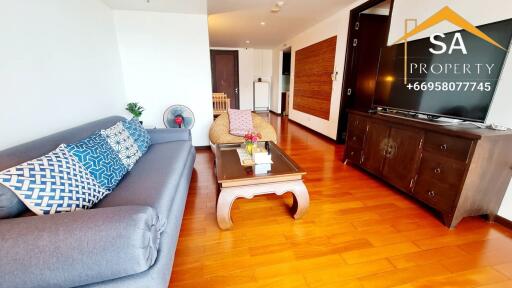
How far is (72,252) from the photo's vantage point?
29.1 inches

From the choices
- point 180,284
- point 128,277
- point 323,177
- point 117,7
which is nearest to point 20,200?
point 128,277

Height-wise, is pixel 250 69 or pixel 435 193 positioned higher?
pixel 250 69

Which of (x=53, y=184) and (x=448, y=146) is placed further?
(x=448, y=146)

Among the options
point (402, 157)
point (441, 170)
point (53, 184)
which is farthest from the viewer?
point (402, 157)

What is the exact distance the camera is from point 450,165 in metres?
1.63

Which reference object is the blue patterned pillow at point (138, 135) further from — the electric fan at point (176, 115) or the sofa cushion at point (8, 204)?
the sofa cushion at point (8, 204)

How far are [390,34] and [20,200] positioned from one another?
354cm

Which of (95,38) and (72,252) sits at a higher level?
(95,38)

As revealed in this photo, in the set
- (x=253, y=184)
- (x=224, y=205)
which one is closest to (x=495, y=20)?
(x=253, y=184)

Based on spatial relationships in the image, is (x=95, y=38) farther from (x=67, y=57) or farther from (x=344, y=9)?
(x=344, y=9)

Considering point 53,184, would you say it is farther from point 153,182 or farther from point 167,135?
point 167,135

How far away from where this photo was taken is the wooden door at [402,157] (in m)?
1.92

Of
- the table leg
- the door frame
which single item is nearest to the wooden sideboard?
the door frame

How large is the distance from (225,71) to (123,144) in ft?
20.2
